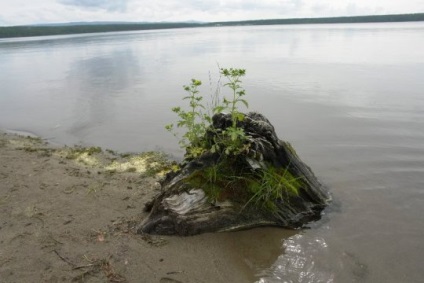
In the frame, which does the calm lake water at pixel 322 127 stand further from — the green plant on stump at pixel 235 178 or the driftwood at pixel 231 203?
the green plant on stump at pixel 235 178

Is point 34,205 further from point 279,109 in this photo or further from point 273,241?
point 279,109

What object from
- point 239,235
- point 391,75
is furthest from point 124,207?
point 391,75

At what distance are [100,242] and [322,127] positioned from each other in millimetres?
7787

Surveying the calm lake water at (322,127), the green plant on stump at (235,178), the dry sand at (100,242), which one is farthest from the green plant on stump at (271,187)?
the calm lake water at (322,127)

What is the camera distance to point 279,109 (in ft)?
41.9

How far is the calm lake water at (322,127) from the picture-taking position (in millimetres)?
4797

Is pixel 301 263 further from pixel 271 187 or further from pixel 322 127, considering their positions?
pixel 322 127

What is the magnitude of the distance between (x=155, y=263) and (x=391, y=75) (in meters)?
18.2

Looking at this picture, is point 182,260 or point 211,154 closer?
point 182,260

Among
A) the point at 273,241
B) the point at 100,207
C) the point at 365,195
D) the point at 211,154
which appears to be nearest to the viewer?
the point at 273,241

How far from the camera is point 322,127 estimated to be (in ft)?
34.9

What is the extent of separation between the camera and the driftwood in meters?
5.08

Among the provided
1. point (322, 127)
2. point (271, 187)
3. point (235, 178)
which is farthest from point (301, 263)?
point (322, 127)

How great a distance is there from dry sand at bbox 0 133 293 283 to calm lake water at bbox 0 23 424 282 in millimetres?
241
